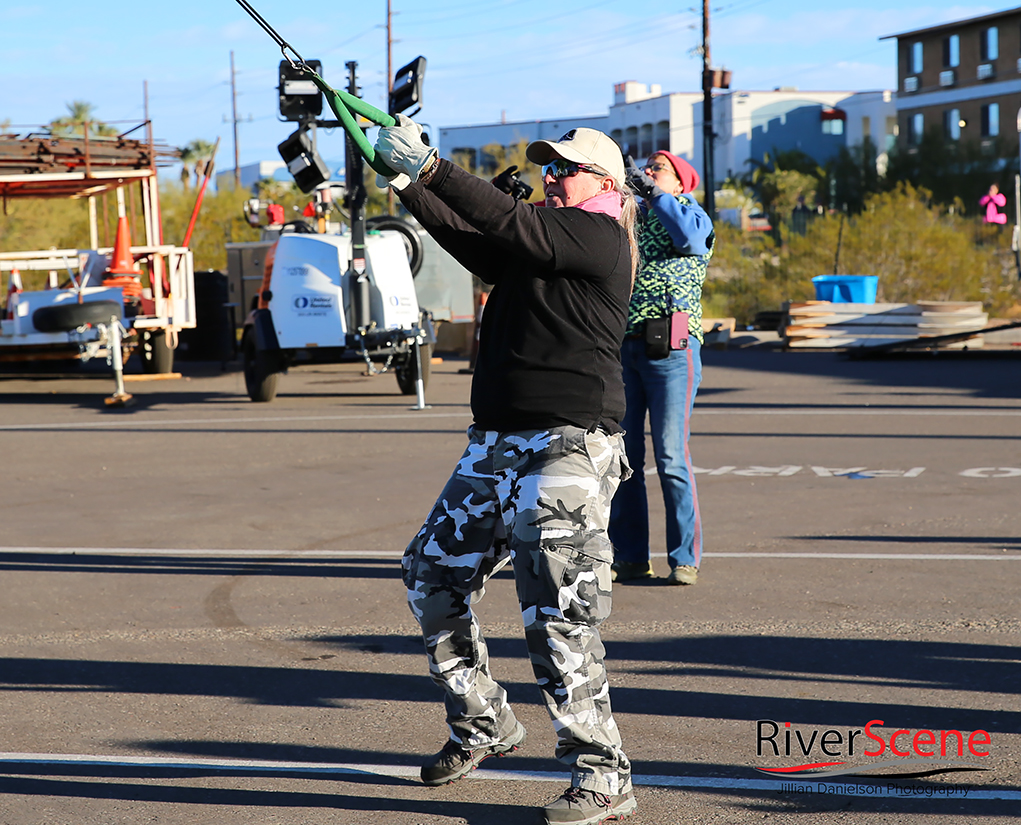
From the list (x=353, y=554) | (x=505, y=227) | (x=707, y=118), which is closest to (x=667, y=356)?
(x=353, y=554)

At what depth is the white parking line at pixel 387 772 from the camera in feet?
12.1

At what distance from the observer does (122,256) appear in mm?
17844

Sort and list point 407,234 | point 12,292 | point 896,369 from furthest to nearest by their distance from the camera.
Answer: point 896,369 < point 12,292 < point 407,234

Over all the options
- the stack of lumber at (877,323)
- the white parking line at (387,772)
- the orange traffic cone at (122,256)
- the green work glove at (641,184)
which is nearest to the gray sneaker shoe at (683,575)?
the green work glove at (641,184)

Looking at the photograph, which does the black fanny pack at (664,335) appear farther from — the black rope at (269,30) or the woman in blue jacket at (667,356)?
the black rope at (269,30)

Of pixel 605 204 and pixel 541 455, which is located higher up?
pixel 605 204

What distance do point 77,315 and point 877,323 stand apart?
1269cm

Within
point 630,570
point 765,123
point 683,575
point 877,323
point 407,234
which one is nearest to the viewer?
point 683,575

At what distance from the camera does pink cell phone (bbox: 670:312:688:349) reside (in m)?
5.92

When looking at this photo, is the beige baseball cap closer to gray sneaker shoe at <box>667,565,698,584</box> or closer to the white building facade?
gray sneaker shoe at <box>667,565,698,584</box>

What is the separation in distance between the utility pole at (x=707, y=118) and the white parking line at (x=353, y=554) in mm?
26372

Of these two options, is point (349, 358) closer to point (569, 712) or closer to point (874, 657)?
point (874, 657)

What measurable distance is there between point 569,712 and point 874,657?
197cm

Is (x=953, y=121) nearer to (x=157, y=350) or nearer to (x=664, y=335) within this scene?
(x=157, y=350)
